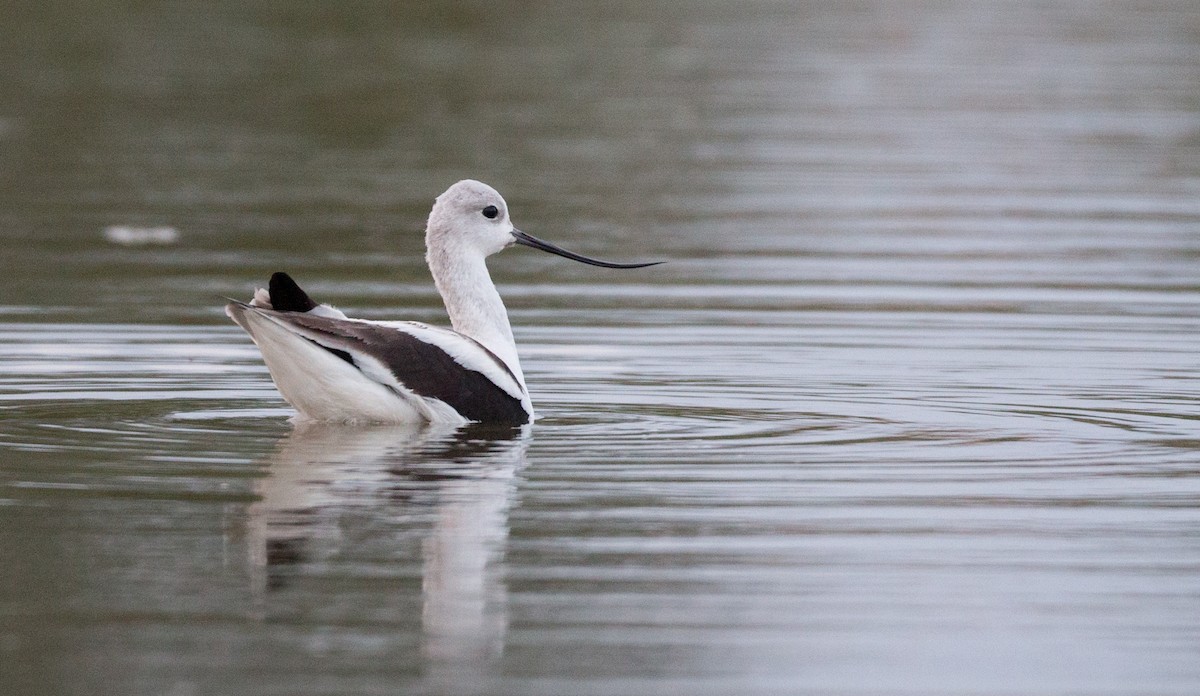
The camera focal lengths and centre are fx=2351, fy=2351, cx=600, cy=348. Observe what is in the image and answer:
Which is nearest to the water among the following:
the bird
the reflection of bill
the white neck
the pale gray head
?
the reflection of bill

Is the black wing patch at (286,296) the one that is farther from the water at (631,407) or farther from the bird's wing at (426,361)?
the water at (631,407)

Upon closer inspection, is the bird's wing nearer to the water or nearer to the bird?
the bird

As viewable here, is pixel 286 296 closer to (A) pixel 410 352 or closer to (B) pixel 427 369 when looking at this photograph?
(A) pixel 410 352

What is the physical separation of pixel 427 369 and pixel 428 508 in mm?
1779

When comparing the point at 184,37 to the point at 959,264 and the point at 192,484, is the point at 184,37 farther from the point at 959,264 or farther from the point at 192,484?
the point at 192,484

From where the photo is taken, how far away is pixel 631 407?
10688 mm

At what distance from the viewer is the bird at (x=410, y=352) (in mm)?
9492

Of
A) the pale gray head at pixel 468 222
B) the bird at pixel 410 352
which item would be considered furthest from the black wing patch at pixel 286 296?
the pale gray head at pixel 468 222

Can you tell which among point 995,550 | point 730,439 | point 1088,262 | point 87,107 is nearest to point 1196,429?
point 730,439

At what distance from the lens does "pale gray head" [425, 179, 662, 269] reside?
1095 cm

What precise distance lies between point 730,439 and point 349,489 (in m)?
1.86

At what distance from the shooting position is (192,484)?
861 cm

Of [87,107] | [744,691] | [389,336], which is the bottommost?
[744,691]

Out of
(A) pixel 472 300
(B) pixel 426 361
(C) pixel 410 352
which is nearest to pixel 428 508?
(C) pixel 410 352
